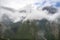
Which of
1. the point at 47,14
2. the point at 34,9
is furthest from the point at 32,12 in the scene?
the point at 47,14

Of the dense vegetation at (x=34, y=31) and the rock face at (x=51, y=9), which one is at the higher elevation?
the rock face at (x=51, y=9)

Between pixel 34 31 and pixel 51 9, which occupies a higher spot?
pixel 51 9

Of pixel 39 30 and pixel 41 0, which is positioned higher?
pixel 41 0

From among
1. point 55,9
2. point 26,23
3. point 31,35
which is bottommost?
point 31,35

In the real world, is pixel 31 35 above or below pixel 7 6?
below

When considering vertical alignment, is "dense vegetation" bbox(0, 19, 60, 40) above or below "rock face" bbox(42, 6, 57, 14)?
below

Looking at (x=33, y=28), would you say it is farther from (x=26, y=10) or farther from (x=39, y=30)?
(x=26, y=10)

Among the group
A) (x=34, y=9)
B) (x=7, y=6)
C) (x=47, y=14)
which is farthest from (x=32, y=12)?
(x=7, y=6)

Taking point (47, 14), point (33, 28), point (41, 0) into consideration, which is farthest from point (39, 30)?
point (41, 0)

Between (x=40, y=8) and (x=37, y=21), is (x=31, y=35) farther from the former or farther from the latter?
(x=40, y=8)
